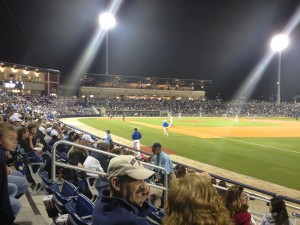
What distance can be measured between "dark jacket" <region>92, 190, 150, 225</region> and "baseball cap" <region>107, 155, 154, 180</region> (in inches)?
9.5

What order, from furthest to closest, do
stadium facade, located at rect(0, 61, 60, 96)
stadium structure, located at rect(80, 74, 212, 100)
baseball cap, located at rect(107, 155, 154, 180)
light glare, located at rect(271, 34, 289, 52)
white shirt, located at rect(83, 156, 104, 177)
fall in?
stadium structure, located at rect(80, 74, 212, 100)
stadium facade, located at rect(0, 61, 60, 96)
light glare, located at rect(271, 34, 289, 52)
white shirt, located at rect(83, 156, 104, 177)
baseball cap, located at rect(107, 155, 154, 180)

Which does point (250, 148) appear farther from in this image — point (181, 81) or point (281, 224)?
point (181, 81)

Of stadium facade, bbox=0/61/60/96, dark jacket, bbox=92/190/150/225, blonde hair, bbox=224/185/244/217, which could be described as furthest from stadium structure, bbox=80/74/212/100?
dark jacket, bbox=92/190/150/225

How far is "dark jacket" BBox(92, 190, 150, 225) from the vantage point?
230 centimetres

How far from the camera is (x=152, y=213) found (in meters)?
4.06

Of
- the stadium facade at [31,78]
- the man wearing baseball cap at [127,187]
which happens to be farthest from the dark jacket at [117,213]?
the stadium facade at [31,78]

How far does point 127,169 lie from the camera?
2619 millimetres

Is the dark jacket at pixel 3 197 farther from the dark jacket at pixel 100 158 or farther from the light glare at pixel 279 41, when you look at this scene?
the light glare at pixel 279 41

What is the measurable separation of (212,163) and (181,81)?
329ft

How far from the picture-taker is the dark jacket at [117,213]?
2.30 metres

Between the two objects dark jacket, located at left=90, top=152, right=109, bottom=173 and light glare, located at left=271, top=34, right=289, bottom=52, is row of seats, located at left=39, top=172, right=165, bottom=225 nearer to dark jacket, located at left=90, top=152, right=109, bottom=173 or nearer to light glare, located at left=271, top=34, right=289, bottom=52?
dark jacket, located at left=90, top=152, right=109, bottom=173

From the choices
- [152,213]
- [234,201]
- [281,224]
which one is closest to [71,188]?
[152,213]

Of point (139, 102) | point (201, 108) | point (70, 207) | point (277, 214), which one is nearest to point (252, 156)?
point (277, 214)

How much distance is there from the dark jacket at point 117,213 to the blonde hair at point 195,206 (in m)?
0.28
